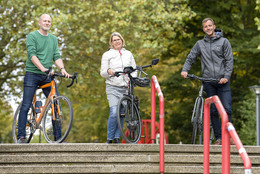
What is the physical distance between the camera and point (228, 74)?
7.28 meters

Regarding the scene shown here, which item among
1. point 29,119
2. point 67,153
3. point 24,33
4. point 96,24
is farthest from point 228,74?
point 96,24

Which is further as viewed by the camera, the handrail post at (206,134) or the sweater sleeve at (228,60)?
the sweater sleeve at (228,60)

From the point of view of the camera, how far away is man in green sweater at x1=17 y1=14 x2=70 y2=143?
7246 millimetres

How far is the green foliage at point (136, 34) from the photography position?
54.9 feet

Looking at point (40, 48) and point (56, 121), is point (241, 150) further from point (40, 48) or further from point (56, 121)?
point (40, 48)

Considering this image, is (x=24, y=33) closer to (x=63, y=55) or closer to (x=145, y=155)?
(x=63, y=55)

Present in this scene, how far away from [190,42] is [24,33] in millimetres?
6141

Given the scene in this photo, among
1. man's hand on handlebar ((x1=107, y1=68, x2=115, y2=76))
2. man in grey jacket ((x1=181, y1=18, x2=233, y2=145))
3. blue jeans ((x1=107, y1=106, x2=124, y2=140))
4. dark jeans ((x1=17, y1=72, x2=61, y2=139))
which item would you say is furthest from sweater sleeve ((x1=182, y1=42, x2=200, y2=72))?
dark jeans ((x1=17, y1=72, x2=61, y2=139))

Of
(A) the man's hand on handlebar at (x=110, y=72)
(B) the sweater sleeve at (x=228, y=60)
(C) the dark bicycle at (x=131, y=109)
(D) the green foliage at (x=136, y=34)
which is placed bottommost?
(C) the dark bicycle at (x=131, y=109)

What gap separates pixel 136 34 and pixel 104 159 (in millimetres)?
10528

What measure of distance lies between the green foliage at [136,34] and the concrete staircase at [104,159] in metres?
9.30

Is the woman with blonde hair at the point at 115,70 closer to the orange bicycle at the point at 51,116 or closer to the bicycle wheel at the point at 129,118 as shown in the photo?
the bicycle wheel at the point at 129,118

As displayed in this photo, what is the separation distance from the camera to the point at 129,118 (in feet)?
23.9

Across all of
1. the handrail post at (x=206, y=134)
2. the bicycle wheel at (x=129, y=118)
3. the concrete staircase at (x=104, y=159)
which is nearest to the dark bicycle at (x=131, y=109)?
the bicycle wheel at (x=129, y=118)
